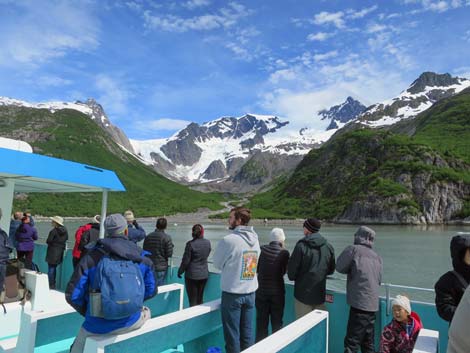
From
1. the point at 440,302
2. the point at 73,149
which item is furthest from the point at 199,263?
the point at 73,149

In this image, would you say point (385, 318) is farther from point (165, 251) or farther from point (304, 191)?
point (304, 191)

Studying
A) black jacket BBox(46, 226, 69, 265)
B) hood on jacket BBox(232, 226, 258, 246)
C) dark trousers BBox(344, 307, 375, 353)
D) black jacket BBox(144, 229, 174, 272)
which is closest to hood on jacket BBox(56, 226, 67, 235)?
black jacket BBox(46, 226, 69, 265)

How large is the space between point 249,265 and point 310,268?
3.37 ft

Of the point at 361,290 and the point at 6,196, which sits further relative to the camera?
the point at 6,196

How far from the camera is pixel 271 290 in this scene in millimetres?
5680

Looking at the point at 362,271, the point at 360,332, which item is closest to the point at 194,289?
the point at 360,332

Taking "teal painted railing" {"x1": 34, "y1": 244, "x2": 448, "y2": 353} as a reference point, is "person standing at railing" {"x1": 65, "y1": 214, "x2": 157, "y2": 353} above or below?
above

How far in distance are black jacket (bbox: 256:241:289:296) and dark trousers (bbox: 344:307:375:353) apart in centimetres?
103

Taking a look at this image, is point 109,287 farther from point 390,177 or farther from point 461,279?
point 390,177

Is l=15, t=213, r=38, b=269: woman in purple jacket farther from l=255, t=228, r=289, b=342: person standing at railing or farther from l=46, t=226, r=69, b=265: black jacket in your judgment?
l=255, t=228, r=289, b=342: person standing at railing

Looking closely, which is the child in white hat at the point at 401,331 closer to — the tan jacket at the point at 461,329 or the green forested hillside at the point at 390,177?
the tan jacket at the point at 461,329

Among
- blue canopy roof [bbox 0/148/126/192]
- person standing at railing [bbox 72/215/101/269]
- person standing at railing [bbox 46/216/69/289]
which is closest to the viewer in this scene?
blue canopy roof [bbox 0/148/126/192]

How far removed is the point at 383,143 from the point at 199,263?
146m

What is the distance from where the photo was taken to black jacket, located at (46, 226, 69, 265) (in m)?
9.81
